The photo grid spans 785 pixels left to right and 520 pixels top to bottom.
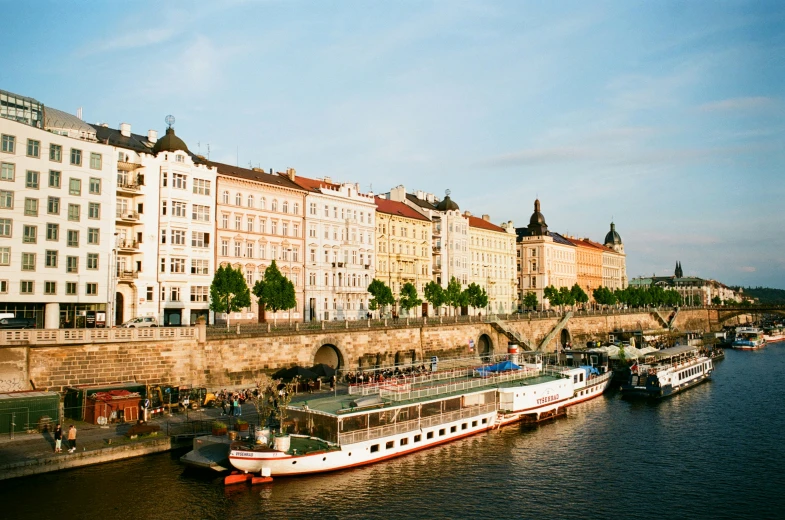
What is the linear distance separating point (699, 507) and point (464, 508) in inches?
433

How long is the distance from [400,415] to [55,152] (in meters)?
36.5

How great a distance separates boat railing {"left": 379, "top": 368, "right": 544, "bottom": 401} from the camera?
41.6 meters

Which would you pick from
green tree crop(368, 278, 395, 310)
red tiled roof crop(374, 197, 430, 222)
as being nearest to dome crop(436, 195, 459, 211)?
red tiled roof crop(374, 197, 430, 222)

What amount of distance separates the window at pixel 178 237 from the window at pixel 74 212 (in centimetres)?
1099

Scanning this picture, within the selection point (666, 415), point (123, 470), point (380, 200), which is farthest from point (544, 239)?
point (123, 470)

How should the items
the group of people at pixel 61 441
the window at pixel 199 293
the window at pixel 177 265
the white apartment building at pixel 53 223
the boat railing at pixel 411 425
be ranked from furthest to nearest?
the window at pixel 199 293
the window at pixel 177 265
the white apartment building at pixel 53 223
the boat railing at pixel 411 425
the group of people at pixel 61 441

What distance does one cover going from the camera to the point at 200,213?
67562 mm

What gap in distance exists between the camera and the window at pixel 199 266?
219ft

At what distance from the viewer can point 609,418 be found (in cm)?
5178

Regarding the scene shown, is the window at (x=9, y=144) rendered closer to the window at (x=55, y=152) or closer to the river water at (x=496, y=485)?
the window at (x=55, y=152)

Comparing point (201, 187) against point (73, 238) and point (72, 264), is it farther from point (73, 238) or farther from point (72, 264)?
point (72, 264)

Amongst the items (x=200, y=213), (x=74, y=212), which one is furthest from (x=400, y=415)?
(x=200, y=213)

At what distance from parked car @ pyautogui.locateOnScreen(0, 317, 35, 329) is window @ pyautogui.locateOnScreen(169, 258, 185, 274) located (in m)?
14.3

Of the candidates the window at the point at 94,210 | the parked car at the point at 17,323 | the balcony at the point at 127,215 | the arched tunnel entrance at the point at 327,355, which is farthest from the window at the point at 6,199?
the arched tunnel entrance at the point at 327,355
